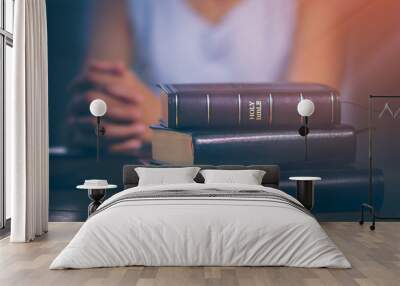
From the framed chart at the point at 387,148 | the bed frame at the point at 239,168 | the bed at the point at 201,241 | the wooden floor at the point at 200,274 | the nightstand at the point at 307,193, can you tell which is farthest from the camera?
the framed chart at the point at 387,148

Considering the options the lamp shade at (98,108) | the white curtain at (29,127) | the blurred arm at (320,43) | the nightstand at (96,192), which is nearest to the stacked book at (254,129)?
the blurred arm at (320,43)

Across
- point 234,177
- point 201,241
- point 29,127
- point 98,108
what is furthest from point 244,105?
point 201,241

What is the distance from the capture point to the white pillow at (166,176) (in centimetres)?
693

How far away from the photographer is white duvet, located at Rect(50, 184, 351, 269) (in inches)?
190

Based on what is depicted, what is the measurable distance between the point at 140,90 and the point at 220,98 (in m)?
1.01

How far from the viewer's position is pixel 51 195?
7.81m

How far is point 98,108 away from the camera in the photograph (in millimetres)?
7285

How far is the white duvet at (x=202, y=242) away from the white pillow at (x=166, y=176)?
1965 mm

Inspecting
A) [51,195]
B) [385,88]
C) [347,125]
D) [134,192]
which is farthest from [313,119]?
[51,195]

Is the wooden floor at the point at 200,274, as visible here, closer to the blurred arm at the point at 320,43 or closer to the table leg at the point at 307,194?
the table leg at the point at 307,194

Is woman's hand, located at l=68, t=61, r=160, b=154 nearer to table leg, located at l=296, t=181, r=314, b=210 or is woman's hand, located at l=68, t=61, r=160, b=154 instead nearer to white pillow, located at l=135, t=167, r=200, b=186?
white pillow, located at l=135, t=167, r=200, b=186

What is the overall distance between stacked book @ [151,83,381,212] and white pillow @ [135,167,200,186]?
548mm

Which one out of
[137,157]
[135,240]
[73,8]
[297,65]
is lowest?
[135,240]

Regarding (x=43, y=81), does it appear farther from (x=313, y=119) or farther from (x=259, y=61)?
(x=313, y=119)
